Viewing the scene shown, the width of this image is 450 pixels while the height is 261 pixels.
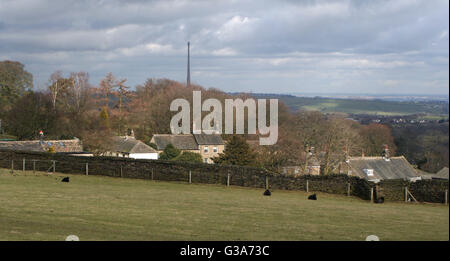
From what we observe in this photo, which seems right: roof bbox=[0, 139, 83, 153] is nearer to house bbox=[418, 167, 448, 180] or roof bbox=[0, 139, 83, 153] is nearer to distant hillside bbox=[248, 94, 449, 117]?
distant hillside bbox=[248, 94, 449, 117]

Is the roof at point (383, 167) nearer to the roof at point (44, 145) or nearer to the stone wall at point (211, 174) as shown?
the stone wall at point (211, 174)

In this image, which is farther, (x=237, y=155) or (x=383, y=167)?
(x=383, y=167)

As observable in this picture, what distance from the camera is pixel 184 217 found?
18.2 meters

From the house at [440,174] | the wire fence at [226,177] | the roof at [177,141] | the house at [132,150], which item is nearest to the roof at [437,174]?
the house at [440,174]

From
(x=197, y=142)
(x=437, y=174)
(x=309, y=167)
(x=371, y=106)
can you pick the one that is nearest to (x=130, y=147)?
(x=197, y=142)

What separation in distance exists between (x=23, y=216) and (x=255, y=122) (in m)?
44.5

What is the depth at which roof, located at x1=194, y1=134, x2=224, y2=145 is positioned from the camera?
6366cm

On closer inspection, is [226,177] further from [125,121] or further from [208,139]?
[125,121]

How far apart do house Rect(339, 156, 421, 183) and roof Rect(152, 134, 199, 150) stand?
25837 mm

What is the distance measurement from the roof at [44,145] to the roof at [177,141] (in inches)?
602

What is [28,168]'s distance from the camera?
36.0 meters

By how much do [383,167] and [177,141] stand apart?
94.8ft

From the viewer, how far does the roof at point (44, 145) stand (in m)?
41.3
